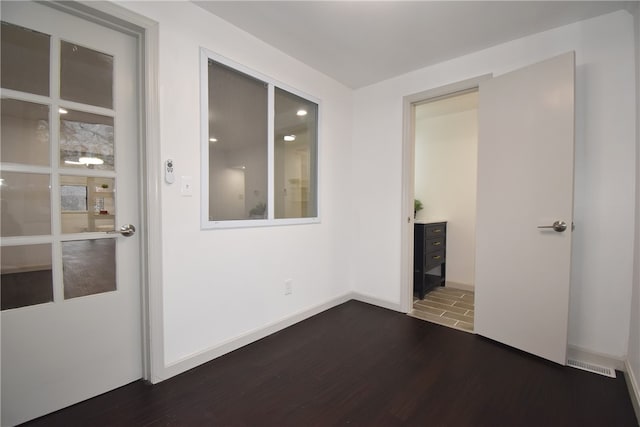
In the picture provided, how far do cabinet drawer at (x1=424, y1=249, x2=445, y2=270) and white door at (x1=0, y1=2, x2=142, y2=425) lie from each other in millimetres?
3029

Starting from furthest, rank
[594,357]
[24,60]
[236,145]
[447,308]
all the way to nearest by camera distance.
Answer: [447,308] → [236,145] → [594,357] → [24,60]

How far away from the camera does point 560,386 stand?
176 centimetres

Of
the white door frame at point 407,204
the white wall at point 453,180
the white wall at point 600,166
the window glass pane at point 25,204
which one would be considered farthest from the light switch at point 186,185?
the white wall at point 453,180

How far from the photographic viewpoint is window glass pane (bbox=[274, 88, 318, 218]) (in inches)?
103

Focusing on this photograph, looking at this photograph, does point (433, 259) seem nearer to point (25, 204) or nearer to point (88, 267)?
point (88, 267)

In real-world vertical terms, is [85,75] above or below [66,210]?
above

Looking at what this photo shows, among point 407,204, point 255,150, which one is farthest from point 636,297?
point 255,150

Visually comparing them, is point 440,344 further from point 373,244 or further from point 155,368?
point 155,368

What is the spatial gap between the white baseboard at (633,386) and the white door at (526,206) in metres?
0.32

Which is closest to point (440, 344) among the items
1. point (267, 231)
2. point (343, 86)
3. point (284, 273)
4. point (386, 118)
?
point (284, 273)

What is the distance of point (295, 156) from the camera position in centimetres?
280

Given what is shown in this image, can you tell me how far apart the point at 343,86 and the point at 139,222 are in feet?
8.48

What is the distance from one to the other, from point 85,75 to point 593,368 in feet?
12.6

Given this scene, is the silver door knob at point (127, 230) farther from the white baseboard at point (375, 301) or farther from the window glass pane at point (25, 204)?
the white baseboard at point (375, 301)
